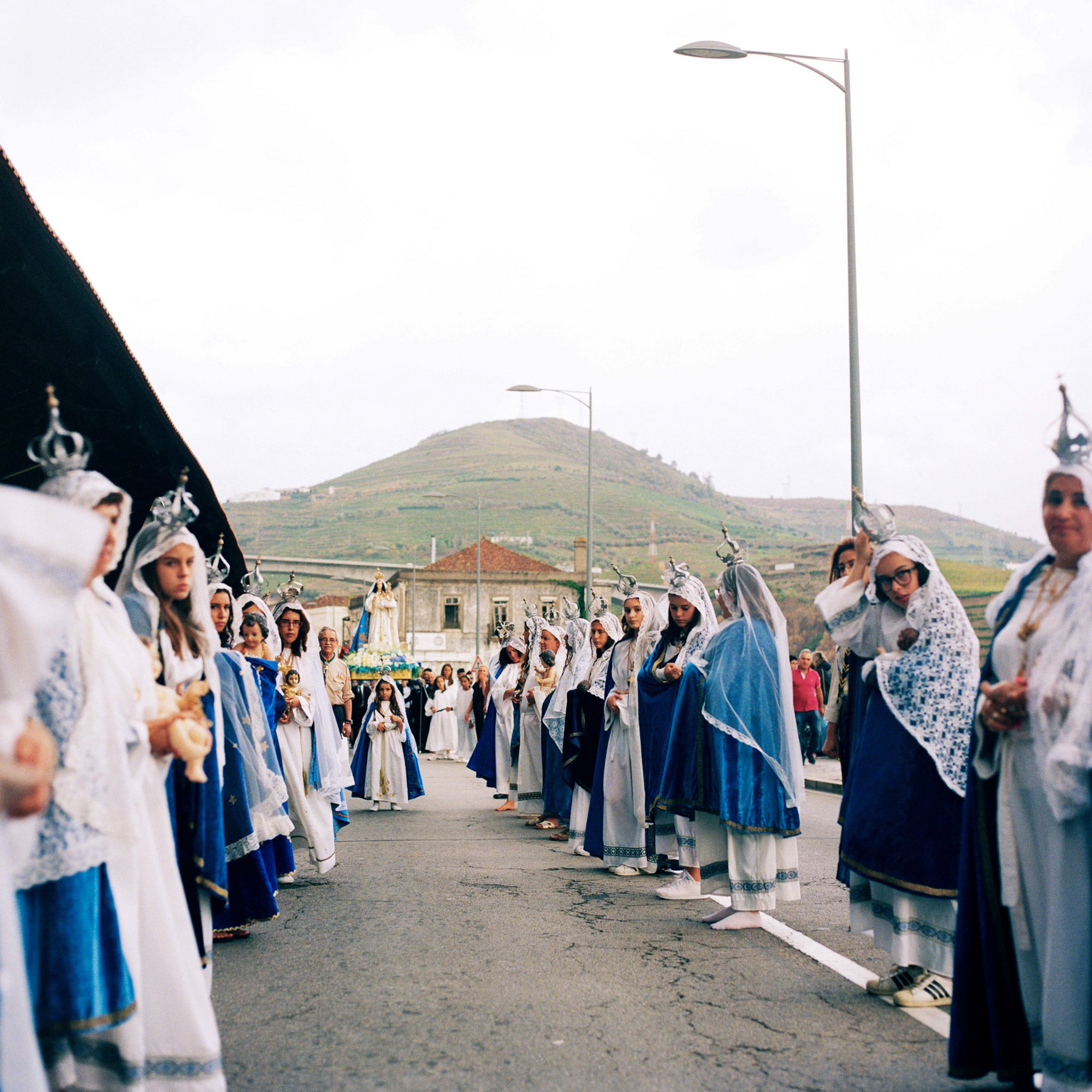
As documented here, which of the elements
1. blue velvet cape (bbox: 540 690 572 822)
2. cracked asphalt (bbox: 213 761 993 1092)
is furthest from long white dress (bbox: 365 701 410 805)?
cracked asphalt (bbox: 213 761 993 1092)

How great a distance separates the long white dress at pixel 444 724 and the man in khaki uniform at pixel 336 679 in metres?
14.8

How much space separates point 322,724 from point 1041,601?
6.25 meters

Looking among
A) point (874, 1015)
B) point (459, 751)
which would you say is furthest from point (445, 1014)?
point (459, 751)

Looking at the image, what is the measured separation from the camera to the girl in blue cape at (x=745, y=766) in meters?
7.54

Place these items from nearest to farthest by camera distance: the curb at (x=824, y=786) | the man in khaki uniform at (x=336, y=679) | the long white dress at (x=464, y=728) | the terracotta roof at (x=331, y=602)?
1. the man in khaki uniform at (x=336, y=679)
2. the curb at (x=824, y=786)
3. the long white dress at (x=464, y=728)
4. the terracotta roof at (x=331, y=602)

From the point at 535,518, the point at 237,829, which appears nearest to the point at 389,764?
the point at 237,829

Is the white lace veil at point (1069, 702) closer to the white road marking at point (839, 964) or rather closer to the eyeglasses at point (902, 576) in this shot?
the white road marking at point (839, 964)

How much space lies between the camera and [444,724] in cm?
3278

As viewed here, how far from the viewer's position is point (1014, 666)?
440 cm

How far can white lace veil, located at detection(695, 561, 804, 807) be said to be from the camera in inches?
302

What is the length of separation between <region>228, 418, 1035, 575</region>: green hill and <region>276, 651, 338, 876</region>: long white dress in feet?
315

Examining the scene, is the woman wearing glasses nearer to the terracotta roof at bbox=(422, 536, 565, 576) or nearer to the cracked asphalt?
the cracked asphalt

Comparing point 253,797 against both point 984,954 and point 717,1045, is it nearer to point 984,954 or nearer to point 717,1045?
point 717,1045

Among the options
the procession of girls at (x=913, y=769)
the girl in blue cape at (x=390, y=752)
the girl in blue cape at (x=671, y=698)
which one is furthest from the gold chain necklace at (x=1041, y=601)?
the girl in blue cape at (x=390, y=752)
